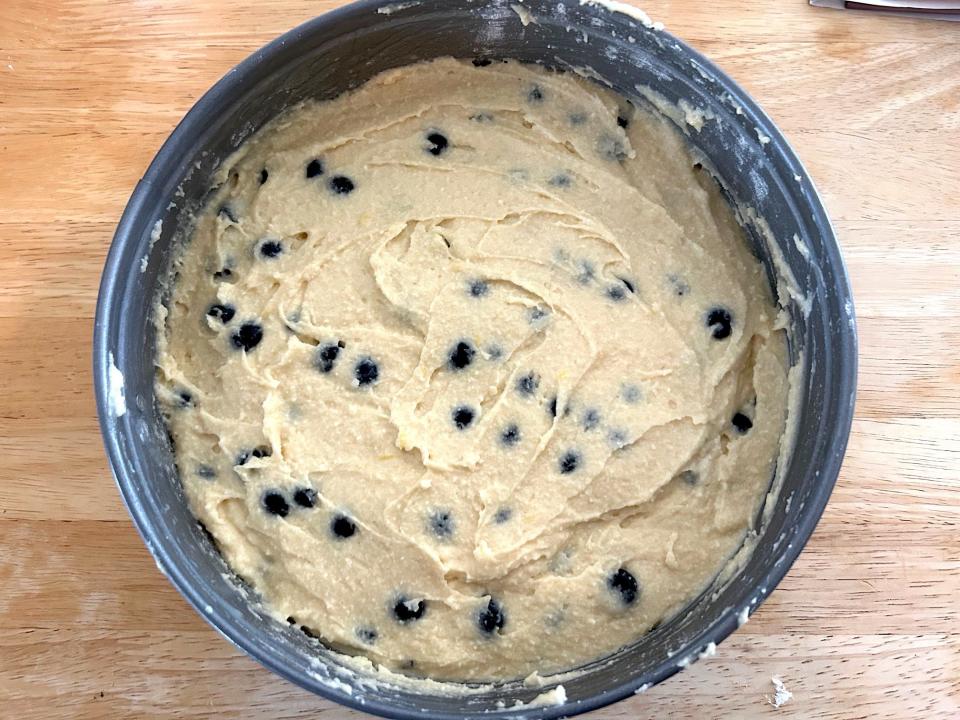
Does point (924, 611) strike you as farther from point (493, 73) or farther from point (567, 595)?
point (493, 73)

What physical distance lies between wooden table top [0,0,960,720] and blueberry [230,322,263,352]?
332mm

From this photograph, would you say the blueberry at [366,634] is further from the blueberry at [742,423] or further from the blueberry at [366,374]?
the blueberry at [742,423]

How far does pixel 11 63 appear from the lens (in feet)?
5.62

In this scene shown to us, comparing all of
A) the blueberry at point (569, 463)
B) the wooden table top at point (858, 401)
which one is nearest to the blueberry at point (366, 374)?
the blueberry at point (569, 463)

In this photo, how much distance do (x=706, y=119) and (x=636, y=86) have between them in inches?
6.1

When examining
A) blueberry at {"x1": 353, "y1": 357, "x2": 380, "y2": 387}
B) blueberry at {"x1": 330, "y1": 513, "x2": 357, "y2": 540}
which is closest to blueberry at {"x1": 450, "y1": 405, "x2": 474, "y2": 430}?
blueberry at {"x1": 353, "y1": 357, "x2": 380, "y2": 387}

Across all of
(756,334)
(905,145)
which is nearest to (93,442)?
(756,334)

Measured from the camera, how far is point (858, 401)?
1.66m

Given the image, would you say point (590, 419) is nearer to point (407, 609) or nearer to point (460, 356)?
point (460, 356)

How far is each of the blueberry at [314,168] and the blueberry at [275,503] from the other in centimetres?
61

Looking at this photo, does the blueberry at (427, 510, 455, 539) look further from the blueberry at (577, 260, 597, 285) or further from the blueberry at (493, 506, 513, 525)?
the blueberry at (577, 260, 597, 285)

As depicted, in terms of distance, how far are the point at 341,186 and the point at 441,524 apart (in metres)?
0.67

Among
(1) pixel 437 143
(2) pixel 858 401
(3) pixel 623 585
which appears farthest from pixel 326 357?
(2) pixel 858 401

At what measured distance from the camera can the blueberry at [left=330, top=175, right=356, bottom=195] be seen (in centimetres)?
162
